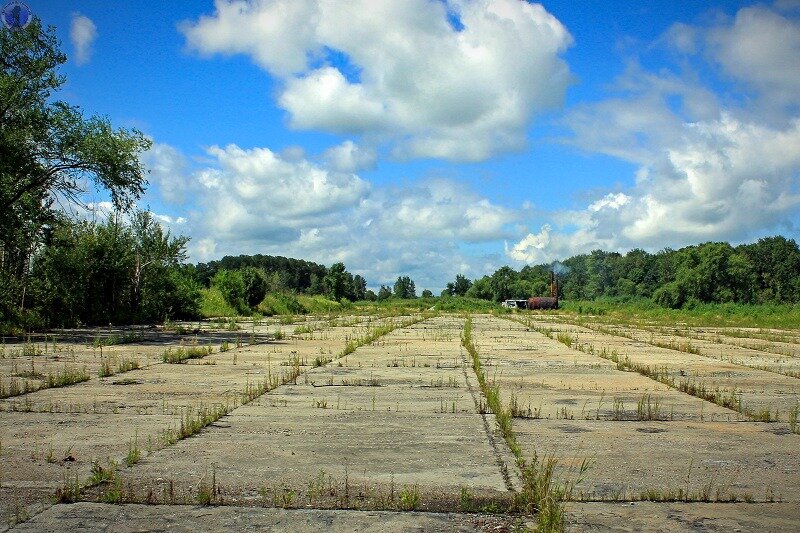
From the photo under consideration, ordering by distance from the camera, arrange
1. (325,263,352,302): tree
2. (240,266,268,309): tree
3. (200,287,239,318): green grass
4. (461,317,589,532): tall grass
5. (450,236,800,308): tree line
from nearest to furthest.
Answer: (461,317,589,532): tall grass → (200,287,239,318): green grass → (240,266,268,309): tree → (325,263,352,302): tree → (450,236,800,308): tree line

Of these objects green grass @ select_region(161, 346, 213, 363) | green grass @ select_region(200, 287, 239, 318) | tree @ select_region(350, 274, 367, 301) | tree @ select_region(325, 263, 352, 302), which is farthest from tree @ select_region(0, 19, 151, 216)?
tree @ select_region(350, 274, 367, 301)

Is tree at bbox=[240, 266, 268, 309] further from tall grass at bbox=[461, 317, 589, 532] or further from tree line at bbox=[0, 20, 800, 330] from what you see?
tall grass at bbox=[461, 317, 589, 532]

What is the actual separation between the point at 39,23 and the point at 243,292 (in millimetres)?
22692

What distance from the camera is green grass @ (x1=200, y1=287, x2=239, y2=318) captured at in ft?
121

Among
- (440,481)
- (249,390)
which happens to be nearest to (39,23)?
(249,390)

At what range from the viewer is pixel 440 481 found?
397cm

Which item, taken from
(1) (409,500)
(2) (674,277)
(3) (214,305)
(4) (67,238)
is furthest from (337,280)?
(1) (409,500)

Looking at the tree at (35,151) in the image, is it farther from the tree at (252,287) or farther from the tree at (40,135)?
the tree at (252,287)

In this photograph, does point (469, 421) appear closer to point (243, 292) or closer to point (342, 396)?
point (342, 396)

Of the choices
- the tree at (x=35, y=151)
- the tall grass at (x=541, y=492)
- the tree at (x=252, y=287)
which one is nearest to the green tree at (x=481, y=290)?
the tree at (x=252, y=287)

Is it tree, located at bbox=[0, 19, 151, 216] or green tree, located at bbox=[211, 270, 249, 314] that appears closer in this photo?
tree, located at bbox=[0, 19, 151, 216]

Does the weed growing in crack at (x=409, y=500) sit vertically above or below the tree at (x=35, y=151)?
below

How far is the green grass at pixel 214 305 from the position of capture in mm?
36866

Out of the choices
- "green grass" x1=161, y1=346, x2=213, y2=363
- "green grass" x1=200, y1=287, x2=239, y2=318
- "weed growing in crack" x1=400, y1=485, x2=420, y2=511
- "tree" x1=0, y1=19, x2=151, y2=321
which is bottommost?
"weed growing in crack" x1=400, y1=485, x2=420, y2=511
